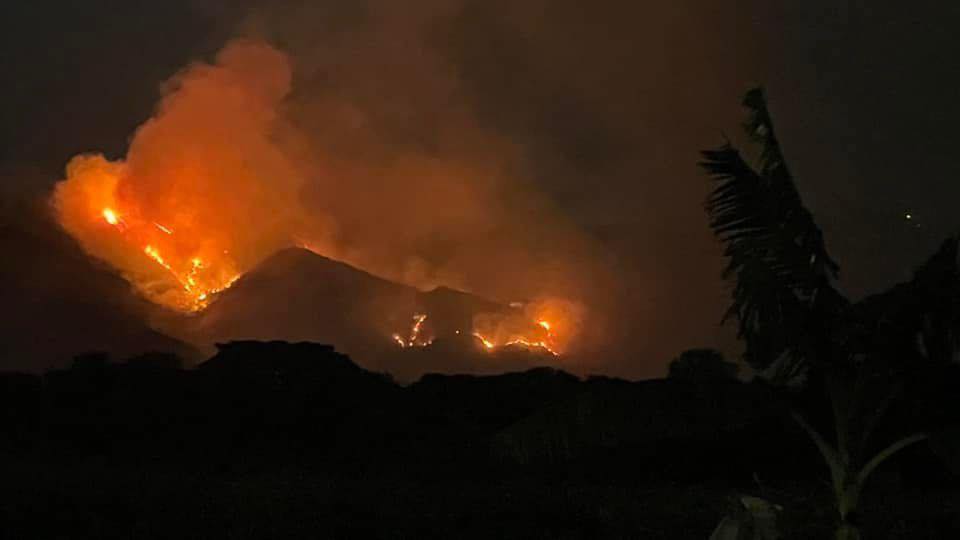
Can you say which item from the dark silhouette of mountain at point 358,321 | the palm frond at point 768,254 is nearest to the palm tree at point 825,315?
the palm frond at point 768,254

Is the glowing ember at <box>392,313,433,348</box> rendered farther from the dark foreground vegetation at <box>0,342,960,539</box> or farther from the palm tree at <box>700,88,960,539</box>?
the palm tree at <box>700,88,960,539</box>

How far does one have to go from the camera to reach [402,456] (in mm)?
17516

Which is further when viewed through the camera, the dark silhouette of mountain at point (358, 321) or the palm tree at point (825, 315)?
the dark silhouette of mountain at point (358, 321)

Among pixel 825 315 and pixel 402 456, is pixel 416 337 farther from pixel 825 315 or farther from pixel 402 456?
pixel 825 315

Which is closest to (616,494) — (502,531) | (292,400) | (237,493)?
(502,531)

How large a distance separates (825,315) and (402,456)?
462 inches

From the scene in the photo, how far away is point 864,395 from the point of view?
7172 mm

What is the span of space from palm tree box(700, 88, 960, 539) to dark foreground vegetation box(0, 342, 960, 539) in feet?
1.58

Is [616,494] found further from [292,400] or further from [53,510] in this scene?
[292,400]

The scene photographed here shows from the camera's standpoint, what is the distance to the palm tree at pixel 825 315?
686 cm

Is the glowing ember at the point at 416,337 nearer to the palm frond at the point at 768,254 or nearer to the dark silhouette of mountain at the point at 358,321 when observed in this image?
the dark silhouette of mountain at the point at 358,321

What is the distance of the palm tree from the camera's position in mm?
6859

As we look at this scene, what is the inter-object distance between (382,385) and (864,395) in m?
17.3

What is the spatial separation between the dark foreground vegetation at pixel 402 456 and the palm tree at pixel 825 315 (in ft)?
1.58
